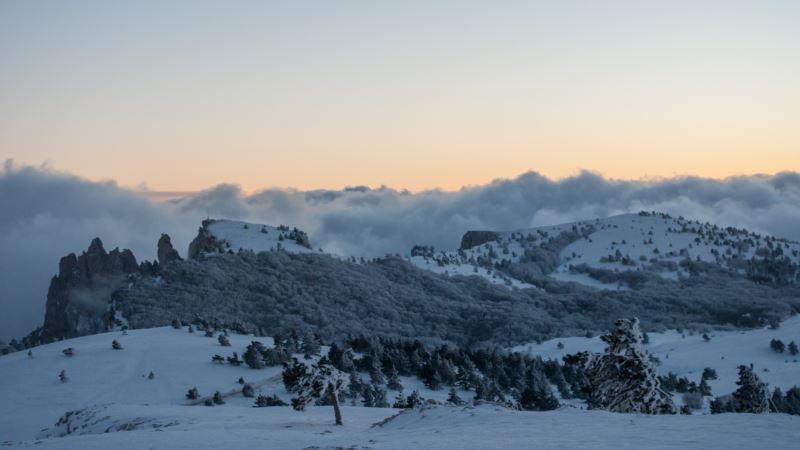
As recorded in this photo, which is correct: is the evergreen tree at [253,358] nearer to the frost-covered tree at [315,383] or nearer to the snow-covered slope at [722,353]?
the frost-covered tree at [315,383]

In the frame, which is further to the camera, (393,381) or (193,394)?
(393,381)

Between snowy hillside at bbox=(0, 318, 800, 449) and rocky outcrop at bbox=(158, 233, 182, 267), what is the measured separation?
70.1m

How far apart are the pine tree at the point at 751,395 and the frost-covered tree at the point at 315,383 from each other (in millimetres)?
20640

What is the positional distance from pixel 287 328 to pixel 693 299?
Answer: 80.7 metres

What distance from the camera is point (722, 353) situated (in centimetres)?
8400

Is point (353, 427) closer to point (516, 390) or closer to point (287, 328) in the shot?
point (516, 390)

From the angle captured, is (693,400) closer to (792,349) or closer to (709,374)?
(709,374)

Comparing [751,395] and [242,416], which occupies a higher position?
[242,416]

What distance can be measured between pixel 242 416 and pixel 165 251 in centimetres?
11587

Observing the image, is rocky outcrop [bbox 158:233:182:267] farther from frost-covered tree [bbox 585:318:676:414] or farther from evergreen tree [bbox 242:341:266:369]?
frost-covered tree [bbox 585:318:676:414]

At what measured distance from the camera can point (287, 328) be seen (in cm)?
11131

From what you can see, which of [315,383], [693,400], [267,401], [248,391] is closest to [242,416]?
[315,383]

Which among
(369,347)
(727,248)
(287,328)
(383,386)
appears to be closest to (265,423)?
(383,386)

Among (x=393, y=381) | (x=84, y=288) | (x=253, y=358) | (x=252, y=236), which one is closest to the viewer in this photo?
(x=393, y=381)
